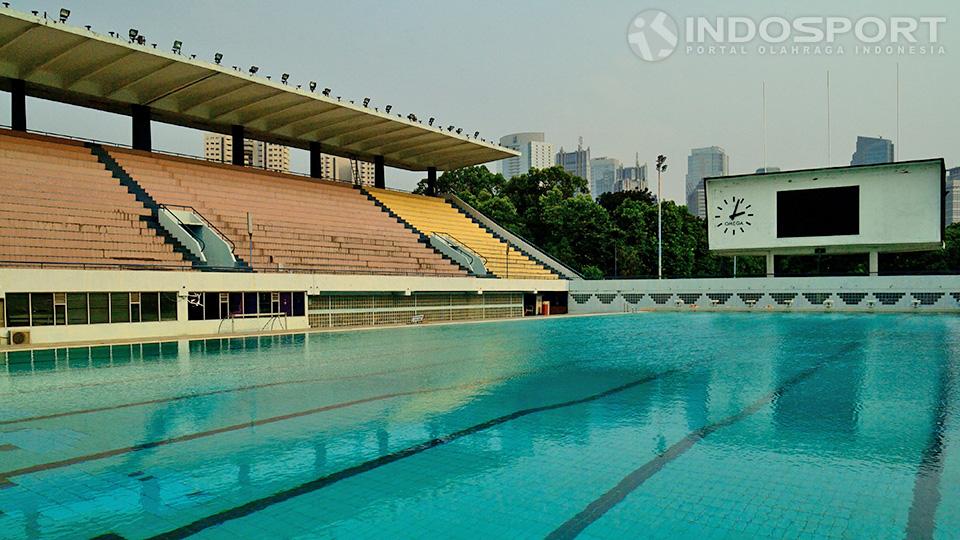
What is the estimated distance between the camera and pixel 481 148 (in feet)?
124

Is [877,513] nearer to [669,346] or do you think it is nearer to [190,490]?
[190,490]

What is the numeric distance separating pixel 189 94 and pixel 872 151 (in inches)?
3959

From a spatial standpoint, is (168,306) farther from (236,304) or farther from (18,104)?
(18,104)

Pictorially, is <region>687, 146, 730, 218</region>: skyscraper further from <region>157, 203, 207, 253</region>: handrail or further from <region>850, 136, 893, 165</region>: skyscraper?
<region>157, 203, 207, 253</region>: handrail

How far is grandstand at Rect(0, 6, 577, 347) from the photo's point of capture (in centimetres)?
1823

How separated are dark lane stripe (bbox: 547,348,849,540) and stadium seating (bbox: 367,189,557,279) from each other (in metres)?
25.8

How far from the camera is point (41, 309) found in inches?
662

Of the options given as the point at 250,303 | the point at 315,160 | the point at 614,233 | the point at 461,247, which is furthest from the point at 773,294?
the point at 250,303

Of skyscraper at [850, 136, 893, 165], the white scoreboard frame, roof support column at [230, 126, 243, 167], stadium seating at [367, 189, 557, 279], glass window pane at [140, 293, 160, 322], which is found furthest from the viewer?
skyscraper at [850, 136, 893, 165]

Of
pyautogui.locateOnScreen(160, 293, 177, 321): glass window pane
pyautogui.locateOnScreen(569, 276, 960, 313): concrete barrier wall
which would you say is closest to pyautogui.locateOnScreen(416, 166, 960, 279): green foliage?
pyautogui.locateOnScreen(569, 276, 960, 313): concrete barrier wall

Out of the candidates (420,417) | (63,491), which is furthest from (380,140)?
(63,491)

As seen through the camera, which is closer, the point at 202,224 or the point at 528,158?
the point at 202,224

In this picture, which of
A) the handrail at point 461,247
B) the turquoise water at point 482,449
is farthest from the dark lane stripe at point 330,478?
the handrail at point 461,247

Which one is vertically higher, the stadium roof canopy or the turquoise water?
the stadium roof canopy
